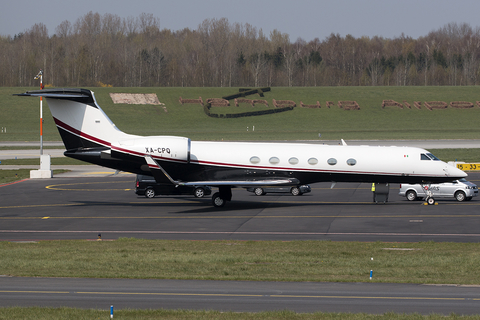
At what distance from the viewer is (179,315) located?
1189 centimetres

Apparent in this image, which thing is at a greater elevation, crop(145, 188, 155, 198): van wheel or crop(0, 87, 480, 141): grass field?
crop(0, 87, 480, 141): grass field

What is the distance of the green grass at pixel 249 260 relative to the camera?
53.0 feet

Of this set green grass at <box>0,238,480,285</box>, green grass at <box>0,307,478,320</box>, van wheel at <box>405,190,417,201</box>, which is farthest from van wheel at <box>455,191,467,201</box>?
green grass at <box>0,307,478,320</box>

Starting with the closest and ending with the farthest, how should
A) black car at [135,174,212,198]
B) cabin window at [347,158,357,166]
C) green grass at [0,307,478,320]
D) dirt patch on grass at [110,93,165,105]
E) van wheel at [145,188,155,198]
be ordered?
green grass at [0,307,478,320] < cabin window at [347,158,357,166] < black car at [135,174,212,198] < van wheel at [145,188,155,198] < dirt patch on grass at [110,93,165,105]

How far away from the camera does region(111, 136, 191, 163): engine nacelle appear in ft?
105

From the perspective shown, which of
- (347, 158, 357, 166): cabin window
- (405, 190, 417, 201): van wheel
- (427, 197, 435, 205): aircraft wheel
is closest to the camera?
(347, 158, 357, 166): cabin window

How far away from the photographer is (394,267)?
17.1 meters

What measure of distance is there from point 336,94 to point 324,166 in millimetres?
103936

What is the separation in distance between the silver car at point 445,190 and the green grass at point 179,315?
77.7 feet

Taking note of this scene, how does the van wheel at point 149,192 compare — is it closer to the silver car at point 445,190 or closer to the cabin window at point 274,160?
the cabin window at point 274,160

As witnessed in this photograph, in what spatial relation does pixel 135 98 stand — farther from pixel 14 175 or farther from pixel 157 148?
pixel 157 148

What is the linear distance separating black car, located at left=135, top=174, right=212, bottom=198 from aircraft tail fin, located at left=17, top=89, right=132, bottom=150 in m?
4.58

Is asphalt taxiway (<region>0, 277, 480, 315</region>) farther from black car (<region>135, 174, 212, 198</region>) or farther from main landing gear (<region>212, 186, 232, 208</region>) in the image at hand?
black car (<region>135, 174, 212, 198</region>)

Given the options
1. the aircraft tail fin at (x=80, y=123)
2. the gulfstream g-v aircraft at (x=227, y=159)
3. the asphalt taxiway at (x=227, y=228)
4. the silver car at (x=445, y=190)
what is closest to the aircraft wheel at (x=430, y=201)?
Result: the asphalt taxiway at (x=227, y=228)
